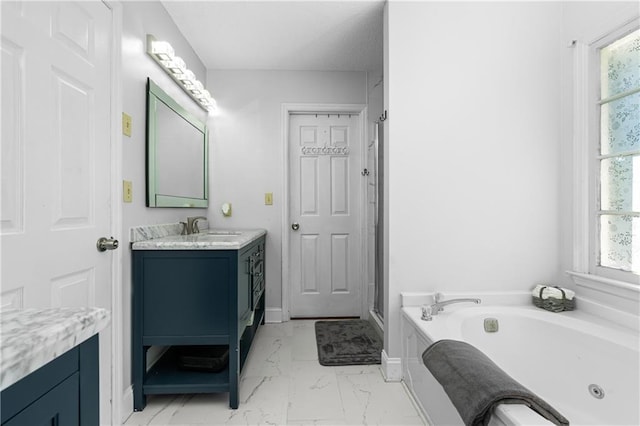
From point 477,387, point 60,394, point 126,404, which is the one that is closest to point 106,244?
point 126,404

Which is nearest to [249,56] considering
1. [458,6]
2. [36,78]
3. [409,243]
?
[458,6]

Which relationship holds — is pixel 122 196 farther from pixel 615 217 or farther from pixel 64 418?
pixel 615 217

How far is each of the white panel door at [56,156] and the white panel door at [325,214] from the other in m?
1.80

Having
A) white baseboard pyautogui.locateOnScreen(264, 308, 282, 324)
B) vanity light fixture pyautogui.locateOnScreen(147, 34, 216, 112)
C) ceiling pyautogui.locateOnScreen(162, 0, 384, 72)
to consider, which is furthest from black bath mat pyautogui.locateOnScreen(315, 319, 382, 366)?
ceiling pyautogui.locateOnScreen(162, 0, 384, 72)

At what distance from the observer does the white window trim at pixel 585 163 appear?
178cm

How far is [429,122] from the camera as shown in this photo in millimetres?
1948

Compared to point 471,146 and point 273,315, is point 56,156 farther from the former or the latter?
point 273,315

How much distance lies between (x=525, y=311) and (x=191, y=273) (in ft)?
6.24

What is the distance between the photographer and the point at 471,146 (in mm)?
1963

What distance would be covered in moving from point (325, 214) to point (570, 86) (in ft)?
6.77

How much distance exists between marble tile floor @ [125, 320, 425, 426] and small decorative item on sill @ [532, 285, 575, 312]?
3.21 ft

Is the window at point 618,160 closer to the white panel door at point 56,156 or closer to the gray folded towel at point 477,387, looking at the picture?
the gray folded towel at point 477,387

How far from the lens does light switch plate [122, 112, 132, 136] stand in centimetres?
158

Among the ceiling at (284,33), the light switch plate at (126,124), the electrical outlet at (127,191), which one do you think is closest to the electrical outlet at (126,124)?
the light switch plate at (126,124)
